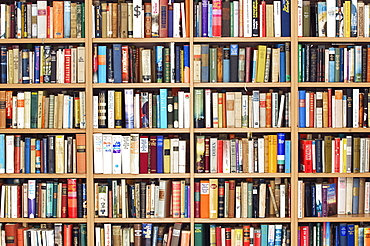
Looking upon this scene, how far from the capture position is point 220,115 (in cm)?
277

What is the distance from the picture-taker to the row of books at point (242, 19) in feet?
8.98

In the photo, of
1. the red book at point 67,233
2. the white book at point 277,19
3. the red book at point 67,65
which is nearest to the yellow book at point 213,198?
the red book at point 67,233

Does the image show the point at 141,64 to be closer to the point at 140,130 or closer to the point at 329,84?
the point at 140,130

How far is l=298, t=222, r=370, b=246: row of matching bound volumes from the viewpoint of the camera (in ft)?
9.08

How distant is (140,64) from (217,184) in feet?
2.95

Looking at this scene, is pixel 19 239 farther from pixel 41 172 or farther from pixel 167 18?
pixel 167 18

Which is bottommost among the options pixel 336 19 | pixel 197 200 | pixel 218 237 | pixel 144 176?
pixel 218 237

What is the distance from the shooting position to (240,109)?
276cm

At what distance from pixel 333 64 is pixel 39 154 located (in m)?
1.93

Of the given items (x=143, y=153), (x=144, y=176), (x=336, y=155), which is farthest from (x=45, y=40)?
(x=336, y=155)

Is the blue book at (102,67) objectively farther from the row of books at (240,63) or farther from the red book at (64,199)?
the red book at (64,199)

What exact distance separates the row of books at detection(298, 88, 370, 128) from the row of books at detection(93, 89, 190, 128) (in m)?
0.74

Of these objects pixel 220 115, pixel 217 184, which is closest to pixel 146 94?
pixel 220 115

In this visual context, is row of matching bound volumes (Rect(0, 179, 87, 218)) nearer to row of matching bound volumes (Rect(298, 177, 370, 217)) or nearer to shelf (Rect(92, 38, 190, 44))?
shelf (Rect(92, 38, 190, 44))
